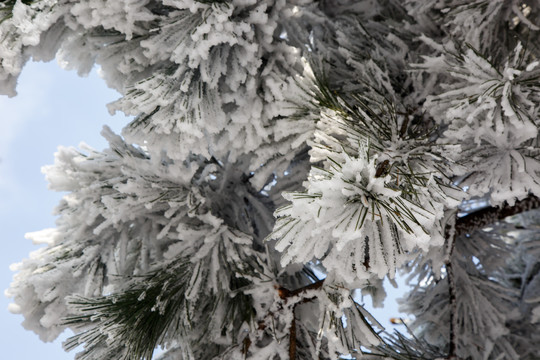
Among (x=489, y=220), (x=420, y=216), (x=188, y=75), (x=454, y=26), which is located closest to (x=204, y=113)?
(x=188, y=75)

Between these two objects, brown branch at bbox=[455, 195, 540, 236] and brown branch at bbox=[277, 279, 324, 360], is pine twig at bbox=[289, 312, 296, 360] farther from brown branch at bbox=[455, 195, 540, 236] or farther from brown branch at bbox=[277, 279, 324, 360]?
brown branch at bbox=[455, 195, 540, 236]

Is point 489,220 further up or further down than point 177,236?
further down

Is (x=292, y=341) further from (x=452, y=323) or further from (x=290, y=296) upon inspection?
(x=452, y=323)

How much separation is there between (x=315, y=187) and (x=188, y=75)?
643 millimetres

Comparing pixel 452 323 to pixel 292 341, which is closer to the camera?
pixel 292 341

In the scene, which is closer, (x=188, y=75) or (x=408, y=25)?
(x=188, y=75)

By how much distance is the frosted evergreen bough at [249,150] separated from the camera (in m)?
1.28

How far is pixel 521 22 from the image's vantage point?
1691mm

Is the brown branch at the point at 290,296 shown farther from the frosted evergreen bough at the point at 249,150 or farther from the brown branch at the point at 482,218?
the brown branch at the point at 482,218

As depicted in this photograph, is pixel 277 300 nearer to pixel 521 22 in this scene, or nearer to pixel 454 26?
pixel 454 26

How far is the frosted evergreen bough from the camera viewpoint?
1.28 metres

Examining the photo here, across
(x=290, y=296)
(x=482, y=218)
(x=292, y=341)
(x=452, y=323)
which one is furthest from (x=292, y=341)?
(x=482, y=218)

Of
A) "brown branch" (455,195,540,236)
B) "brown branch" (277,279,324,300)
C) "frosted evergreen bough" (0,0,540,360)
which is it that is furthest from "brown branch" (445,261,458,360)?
"brown branch" (277,279,324,300)

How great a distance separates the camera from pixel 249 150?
1.57 metres
